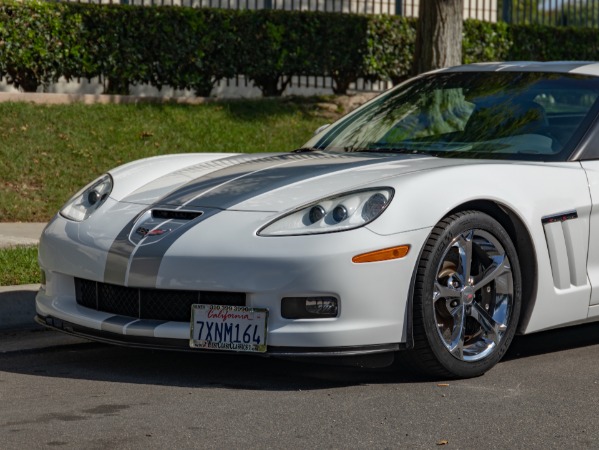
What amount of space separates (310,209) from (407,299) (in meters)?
0.57

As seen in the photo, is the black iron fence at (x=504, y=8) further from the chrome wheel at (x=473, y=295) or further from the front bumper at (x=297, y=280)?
the front bumper at (x=297, y=280)

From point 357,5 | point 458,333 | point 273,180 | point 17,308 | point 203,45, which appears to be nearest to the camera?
point 458,333

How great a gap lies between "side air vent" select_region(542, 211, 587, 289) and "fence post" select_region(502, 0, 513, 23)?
1284cm

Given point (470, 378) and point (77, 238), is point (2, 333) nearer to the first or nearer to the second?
point (77, 238)

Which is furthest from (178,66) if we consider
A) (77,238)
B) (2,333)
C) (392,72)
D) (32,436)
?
(32,436)

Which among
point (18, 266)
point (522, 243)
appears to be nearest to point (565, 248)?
point (522, 243)

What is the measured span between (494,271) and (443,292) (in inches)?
13.4

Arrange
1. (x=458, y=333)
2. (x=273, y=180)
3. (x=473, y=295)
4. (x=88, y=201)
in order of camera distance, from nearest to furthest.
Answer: (x=458, y=333)
(x=473, y=295)
(x=273, y=180)
(x=88, y=201)

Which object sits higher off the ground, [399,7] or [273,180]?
[399,7]

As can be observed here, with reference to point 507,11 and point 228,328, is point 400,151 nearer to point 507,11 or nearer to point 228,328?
point 228,328

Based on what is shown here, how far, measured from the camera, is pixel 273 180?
18.7ft

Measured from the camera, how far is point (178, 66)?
14.8 m

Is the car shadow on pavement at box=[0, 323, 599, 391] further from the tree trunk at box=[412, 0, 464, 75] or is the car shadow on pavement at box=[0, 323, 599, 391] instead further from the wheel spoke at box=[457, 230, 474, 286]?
the tree trunk at box=[412, 0, 464, 75]

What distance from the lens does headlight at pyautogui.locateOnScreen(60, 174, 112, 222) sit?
5922 mm
